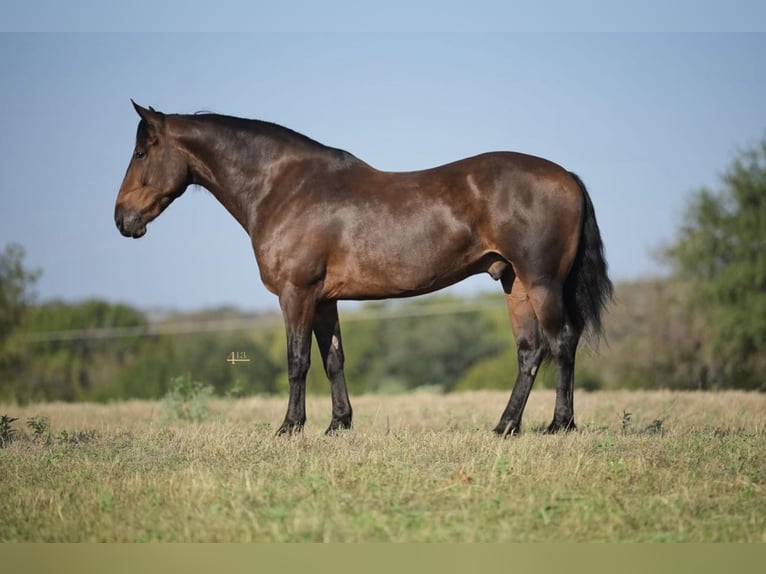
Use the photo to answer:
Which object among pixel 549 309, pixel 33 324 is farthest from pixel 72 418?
pixel 33 324

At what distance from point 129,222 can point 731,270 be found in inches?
974

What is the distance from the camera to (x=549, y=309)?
25.4 feet

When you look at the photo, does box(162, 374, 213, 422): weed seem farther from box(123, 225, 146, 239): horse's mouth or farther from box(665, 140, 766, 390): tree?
box(665, 140, 766, 390): tree

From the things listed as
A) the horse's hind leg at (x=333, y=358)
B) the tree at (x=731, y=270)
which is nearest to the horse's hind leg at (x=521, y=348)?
the horse's hind leg at (x=333, y=358)

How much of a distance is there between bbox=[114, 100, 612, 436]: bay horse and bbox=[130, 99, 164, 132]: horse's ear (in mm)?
13

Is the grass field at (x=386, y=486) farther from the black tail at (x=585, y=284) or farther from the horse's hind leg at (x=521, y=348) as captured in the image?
the black tail at (x=585, y=284)

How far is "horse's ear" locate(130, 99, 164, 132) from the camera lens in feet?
27.3

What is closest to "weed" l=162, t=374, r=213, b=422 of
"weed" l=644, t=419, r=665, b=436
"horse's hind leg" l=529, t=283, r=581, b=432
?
"horse's hind leg" l=529, t=283, r=581, b=432

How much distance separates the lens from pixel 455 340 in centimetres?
5606

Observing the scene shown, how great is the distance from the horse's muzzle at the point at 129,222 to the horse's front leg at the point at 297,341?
165 centimetres

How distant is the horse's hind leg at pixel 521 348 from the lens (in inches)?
314

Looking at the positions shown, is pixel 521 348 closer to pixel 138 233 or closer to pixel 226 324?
pixel 138 233

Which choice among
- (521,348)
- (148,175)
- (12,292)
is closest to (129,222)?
(148,175)

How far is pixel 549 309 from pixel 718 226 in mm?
25406
